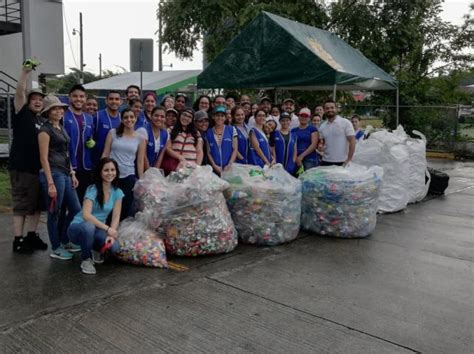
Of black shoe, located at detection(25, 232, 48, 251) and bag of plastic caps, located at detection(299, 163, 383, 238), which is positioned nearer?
black shoe, located at detection(25, 232, 48, 251)

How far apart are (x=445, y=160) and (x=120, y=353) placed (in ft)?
50.7

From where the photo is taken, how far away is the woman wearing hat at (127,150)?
4922mm

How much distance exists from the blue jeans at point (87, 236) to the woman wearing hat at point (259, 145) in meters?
2.50

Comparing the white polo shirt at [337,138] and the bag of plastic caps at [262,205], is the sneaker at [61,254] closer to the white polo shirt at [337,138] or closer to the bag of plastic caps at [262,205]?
the bag of plastic caps at [262,205]

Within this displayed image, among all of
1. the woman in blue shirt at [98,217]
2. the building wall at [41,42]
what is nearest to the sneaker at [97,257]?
the woman in blue shirt at [98,217]

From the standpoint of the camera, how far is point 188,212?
479cm

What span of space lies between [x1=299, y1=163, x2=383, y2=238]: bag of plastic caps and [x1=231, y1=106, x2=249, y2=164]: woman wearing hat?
0.86 metres

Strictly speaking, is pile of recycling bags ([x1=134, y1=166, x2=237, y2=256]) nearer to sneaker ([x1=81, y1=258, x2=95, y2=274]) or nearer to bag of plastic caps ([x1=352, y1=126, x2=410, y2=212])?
sneaker ([x1=81, y1=258, x2=95, y2=274])

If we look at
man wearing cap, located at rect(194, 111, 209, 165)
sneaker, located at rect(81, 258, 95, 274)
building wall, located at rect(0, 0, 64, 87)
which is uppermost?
building wall, located at rect(0, 0, 64, 87)

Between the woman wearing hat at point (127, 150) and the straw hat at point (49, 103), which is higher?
the straw hat at point (49, 103)

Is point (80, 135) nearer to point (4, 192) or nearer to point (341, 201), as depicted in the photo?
point (341, 201)

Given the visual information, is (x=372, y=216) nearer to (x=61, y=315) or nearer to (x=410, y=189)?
(x=410, y=189)

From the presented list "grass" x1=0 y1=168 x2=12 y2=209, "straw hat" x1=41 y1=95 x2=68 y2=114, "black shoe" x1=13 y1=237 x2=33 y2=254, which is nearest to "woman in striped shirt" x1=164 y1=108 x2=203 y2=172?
"straw hat" x1=41 y1=95 x2=68 y2=114

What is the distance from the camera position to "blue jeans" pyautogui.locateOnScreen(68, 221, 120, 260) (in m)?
4.36
